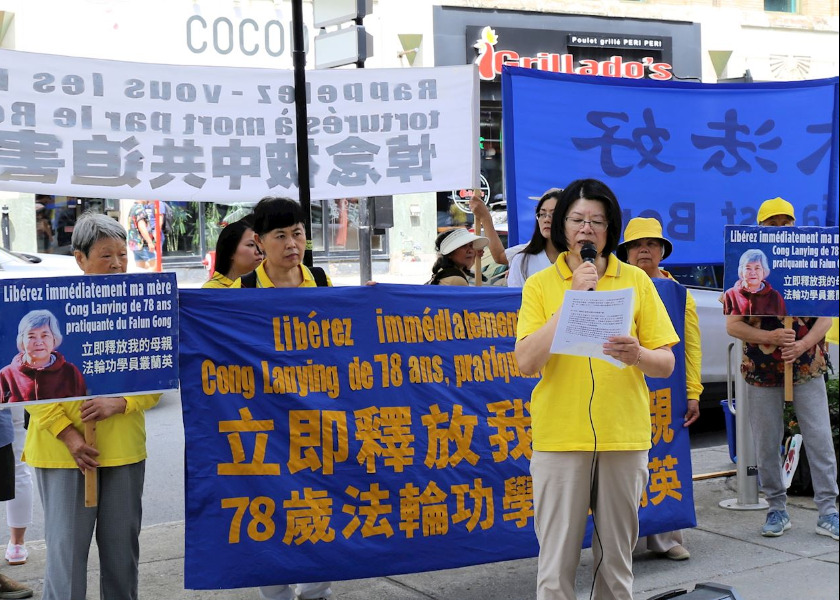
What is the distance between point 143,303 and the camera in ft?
12.9

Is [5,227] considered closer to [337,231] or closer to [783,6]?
[337,231]

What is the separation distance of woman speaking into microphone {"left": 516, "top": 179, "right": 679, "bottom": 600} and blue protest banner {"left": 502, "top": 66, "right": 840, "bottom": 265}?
6.99ft

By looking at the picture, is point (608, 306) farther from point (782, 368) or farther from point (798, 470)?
point (798, 470)

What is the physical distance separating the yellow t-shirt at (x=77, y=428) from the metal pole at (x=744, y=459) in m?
3.81

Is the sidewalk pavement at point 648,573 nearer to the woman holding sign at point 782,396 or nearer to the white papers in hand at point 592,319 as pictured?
the woman holding sign at point 782,396

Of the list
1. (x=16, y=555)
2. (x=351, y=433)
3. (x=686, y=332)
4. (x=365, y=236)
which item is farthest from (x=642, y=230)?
(x=365, y=236)

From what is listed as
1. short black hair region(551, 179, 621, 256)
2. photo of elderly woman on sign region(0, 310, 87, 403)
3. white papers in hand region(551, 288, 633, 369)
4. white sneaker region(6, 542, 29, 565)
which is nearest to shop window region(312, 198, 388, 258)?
white sneaker region(6, 542, 29, 565)

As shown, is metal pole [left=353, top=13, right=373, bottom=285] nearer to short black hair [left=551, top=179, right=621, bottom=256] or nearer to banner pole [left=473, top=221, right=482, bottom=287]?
banner pole [left=473, top=221, right=482, bottom=287]

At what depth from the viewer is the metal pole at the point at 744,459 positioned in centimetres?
618

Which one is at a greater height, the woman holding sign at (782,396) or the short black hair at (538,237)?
the short black hair at (538,237)

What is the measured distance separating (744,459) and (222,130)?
12.1 ft

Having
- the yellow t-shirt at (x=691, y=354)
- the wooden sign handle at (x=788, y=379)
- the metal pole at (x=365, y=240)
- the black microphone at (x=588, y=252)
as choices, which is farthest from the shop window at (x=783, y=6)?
the black microphone at (x=588, y=252)

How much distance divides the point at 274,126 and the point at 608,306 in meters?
2.92

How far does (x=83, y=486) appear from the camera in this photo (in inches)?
151
